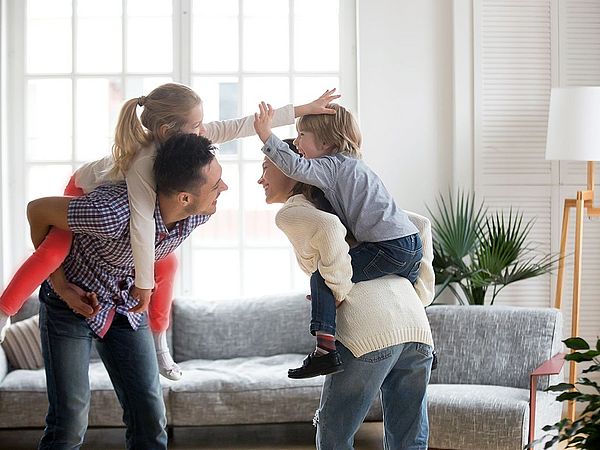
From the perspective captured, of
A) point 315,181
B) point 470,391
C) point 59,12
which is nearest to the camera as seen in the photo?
point 315,181

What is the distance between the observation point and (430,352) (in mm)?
2635

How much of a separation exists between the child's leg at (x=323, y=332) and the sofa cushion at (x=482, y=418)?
5.94ft

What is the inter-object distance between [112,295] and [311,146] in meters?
0.76

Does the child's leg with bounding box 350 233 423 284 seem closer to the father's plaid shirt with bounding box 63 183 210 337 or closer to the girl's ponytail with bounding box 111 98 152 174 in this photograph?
the father's plaid shirt with bounding box 63 183 210 337

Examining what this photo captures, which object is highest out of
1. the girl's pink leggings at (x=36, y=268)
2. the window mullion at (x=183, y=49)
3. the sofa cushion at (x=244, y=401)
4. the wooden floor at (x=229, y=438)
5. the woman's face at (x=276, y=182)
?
the window mullion at (x=183, y=49)

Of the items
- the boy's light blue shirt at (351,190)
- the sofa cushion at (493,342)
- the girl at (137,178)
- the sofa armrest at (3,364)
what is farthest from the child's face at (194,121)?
the sofa armrest at (3,364)

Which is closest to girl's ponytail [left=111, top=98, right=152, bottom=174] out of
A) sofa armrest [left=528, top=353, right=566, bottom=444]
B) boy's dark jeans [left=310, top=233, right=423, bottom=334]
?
boy's dark jeans [left=310, top=233, right=423, bottom=334]

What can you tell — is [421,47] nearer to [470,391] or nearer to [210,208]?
[470,391]

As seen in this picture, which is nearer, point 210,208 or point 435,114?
point 210,208

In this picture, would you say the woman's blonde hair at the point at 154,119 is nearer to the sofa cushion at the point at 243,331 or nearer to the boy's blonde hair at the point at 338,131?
the boy's blonde hair at the point at 338,131

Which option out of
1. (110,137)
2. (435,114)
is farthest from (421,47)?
(110,137)

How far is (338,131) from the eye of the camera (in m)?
2.66

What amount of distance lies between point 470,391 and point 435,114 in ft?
5.96

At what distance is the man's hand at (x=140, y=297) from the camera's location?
2.87 metres
